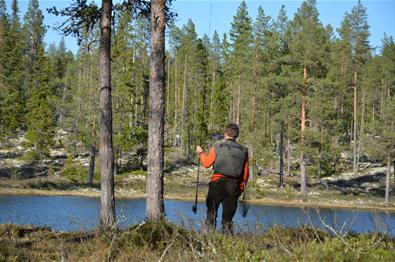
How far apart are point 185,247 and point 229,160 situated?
239cm

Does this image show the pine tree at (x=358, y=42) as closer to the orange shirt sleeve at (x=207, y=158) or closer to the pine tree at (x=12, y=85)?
the pine tree at (x=12, y=85)

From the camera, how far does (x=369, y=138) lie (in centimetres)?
4691

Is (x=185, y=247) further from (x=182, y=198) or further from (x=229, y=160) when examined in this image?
(x=182, y=198)

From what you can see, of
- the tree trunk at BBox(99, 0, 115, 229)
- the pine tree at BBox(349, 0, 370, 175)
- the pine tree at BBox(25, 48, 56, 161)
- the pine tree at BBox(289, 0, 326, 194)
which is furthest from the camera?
the pine tree at BBox(349, 0, 370, 175)

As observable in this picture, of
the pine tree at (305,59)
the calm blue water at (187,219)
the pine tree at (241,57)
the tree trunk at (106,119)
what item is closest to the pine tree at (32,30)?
the pine tree at (241,57)

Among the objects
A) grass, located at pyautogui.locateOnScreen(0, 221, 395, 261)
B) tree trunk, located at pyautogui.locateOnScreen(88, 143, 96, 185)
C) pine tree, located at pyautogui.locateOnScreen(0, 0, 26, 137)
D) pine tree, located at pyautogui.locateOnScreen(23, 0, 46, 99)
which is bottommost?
tree trunk, located at pyautogui.locateOnScreen(88, 143, 96, 185)

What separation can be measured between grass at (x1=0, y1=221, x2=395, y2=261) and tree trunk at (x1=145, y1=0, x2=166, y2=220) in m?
1.41

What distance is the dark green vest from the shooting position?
26.2 feet

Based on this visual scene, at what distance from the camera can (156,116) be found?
915cm

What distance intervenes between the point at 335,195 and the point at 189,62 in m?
31.5

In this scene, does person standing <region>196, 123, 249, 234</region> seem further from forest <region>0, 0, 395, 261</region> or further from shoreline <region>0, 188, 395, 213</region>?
shoreline <region>0, 188, 395, 213</region>

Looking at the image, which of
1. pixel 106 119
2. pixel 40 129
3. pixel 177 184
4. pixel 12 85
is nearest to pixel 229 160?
pixel 106 119

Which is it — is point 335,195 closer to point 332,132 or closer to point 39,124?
point 332,132

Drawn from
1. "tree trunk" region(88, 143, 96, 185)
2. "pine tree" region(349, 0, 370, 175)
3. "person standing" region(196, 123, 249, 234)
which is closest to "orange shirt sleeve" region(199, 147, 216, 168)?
"person standing" region(196, 123, 249, 234)
